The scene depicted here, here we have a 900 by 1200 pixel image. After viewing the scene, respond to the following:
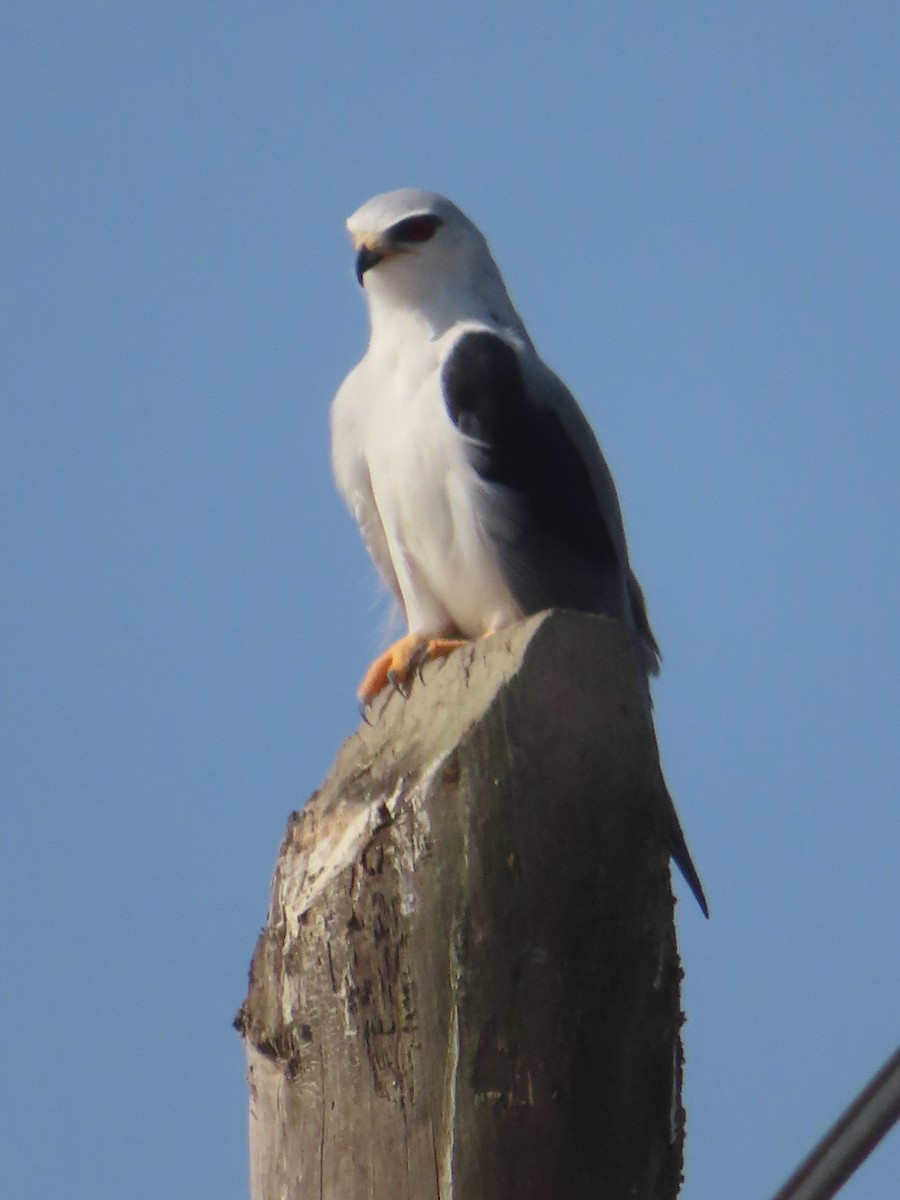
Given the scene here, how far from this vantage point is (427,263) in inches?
222

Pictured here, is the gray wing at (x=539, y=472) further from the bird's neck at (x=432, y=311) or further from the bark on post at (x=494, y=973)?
the bark on post at (x=494, y=973)

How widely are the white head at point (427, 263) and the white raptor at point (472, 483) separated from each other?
42mm

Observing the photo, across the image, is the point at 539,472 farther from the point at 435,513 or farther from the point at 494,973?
the point at 494,973

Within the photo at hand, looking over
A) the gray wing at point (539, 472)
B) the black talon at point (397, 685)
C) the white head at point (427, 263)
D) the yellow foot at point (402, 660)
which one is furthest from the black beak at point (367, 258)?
the black talon at point (397, 685)

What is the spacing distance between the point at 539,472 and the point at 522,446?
0.10m

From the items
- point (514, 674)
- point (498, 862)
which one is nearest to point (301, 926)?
point (498, 862)

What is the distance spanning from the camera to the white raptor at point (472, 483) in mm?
5023

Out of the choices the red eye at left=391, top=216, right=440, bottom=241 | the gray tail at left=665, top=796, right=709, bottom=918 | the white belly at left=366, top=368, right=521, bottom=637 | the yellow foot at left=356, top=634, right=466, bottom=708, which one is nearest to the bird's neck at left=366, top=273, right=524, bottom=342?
the red eye at left=391, top=216, right=440, bottom=241

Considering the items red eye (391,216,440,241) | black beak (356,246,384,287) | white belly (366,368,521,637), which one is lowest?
white belly (366,368,521,637)

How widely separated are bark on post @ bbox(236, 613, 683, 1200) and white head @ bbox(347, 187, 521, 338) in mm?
2757

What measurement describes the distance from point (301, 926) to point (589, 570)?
245 cm

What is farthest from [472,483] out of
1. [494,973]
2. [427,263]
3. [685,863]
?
[494,973]

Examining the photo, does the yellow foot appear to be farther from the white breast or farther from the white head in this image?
the white head

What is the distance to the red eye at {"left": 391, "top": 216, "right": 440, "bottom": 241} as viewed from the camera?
5.68 m
